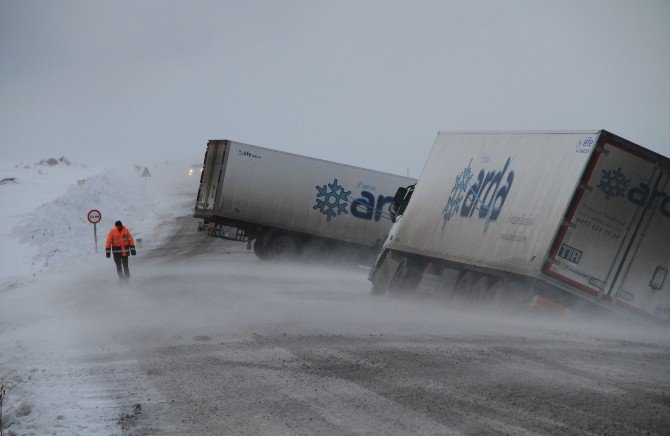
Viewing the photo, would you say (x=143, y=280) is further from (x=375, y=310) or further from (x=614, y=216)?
(x=614, y=216)

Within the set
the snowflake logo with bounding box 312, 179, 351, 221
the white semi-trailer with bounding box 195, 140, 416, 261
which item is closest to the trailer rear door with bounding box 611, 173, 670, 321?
the white semi-trailer with bounding box 195, 140, 416, 261

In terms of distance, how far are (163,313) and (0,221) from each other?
1886 centimetres

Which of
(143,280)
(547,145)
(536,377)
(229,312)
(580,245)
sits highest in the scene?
(547,145)

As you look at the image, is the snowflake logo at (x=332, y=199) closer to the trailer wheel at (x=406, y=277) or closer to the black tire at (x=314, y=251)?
the black tire at (x=314, y=251)

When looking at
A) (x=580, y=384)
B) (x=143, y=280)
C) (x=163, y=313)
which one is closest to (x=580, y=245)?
(x=580, y=384)

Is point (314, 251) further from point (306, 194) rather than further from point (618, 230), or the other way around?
point (618, 230)

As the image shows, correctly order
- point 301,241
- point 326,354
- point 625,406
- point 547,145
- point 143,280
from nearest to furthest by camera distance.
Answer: point 625,406
point 326,354
point 547,145
point 143,280
point 301,241

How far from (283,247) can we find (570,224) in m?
13.1

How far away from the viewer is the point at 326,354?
29.2ft

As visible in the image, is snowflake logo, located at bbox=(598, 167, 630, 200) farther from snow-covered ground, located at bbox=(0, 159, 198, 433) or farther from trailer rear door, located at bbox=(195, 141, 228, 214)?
trailer rear door, located at bbox=(195, 141, 228, 214)

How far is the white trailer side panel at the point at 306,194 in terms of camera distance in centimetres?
2283

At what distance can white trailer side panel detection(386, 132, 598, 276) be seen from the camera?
12164 mm

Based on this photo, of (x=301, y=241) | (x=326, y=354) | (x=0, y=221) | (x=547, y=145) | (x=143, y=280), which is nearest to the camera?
(x=326, y=354)

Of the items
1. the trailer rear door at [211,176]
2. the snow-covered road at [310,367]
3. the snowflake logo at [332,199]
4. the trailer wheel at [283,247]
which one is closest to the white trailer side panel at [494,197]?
the snow-covered road at [310,367]
